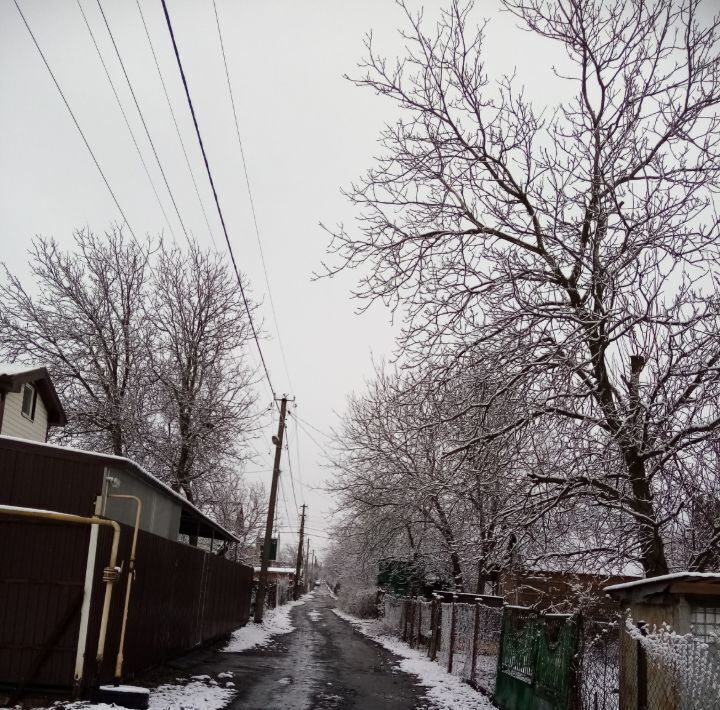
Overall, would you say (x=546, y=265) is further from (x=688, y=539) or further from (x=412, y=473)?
(x=412, y=473)

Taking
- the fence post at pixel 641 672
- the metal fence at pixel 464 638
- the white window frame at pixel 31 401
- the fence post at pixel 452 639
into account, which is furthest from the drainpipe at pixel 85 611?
the white window frame at pixel 31 401

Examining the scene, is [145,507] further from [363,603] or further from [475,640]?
[363,603]

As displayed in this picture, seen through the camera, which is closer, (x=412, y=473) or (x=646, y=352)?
(x=646, y=352)

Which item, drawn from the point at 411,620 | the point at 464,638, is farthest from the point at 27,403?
the point at 411,620

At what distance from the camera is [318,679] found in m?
14.2

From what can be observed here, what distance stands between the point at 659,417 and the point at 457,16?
17.6 ft

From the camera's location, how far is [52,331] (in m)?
25.6

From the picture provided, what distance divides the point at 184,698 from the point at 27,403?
1233 cm

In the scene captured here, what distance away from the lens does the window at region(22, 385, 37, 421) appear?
2030cm

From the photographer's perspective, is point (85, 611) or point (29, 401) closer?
point (85, 611)

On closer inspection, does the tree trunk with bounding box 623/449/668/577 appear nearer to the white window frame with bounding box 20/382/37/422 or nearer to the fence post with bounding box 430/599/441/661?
the fence post with bounding box 430/599/441/661

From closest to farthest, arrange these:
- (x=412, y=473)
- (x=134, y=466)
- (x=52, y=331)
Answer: (x=134, y=466) → (x=412, y=473) → (x=52, y=331)

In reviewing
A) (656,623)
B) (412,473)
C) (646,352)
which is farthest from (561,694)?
(412,473)

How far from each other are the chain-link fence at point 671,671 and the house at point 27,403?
51.7 ft
